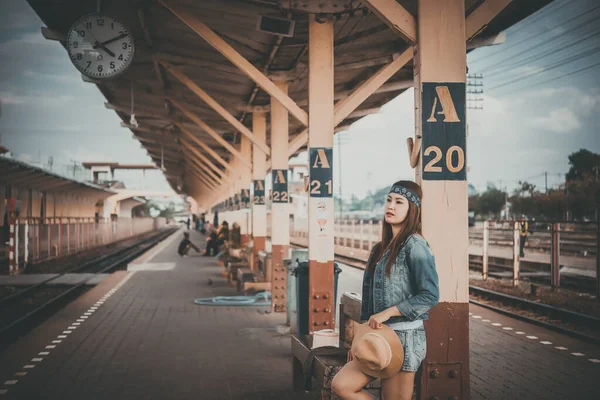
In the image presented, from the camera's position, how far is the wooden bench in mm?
5238

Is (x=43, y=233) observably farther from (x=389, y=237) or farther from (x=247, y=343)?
(x=389, y=237)

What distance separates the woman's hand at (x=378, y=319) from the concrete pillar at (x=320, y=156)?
17.8 feet

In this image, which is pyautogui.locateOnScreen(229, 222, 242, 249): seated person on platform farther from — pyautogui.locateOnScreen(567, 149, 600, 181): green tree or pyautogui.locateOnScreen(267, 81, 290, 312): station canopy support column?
pyautogui.locateOnScreen(567, 149, 600, 181): green tree

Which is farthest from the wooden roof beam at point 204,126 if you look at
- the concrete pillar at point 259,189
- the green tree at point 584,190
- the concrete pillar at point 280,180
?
the green tree at point 584,190

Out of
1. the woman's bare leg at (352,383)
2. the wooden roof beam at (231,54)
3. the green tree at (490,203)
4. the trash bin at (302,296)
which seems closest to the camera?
the woman's bare leg at (352,383)

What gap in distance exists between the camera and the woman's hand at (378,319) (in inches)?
149

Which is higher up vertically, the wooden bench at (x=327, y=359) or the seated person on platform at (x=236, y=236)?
the seated person on platform at (x=236, y=236)

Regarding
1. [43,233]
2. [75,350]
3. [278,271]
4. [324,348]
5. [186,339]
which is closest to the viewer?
[324,348]

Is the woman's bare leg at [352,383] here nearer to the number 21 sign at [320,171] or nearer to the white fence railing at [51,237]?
the number 21 sign at [320,171]

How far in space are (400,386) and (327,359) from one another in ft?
5.73

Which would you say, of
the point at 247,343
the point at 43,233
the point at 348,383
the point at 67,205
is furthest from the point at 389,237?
the point at 67,205

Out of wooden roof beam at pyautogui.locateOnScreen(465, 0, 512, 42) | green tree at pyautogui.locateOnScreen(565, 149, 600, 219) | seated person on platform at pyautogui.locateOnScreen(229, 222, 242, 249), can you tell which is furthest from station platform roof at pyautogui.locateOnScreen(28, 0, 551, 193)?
green tree at pyautogui.locateOnScreen(565, 149, 600, 219)

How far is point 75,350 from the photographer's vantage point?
29.3ft

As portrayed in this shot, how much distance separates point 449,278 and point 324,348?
1710 millimetres
